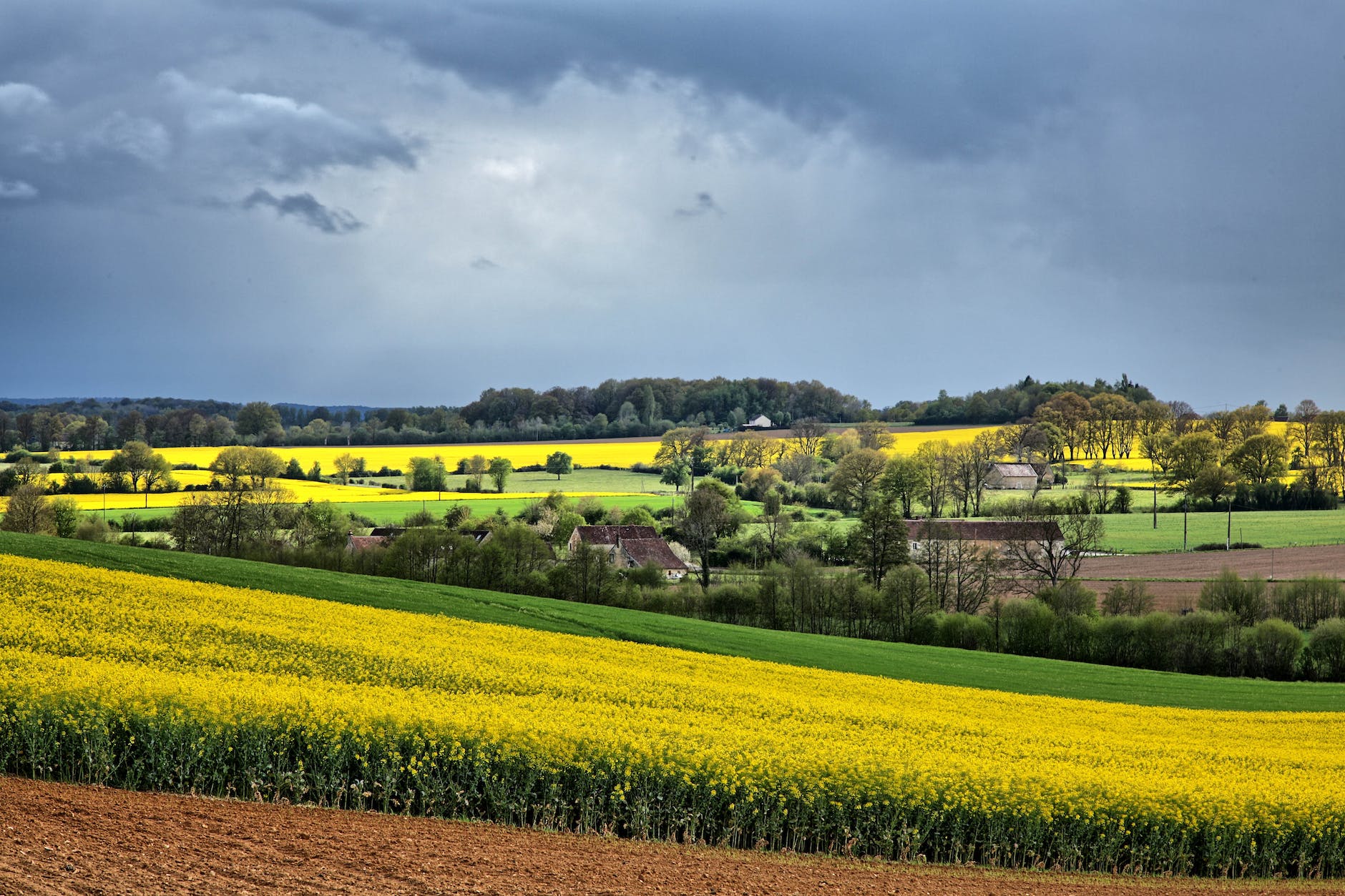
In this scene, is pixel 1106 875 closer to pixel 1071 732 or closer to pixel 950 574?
pixel 1071 732

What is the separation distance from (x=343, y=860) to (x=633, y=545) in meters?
59.2

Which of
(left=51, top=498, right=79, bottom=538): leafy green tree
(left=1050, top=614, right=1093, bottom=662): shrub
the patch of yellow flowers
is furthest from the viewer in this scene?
(left=51, top=498, right=79, bottom=538): leafy green tree

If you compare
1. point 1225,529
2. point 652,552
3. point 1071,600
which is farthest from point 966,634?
point 1225,529

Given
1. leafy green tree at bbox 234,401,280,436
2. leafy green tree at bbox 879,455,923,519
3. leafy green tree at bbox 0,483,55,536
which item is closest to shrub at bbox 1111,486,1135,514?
leafy green tree at bbox 879,455,923,519

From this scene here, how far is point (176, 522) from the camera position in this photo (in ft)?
191

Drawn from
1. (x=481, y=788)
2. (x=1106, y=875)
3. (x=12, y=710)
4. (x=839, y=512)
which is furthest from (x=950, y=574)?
(x=12, y=710)

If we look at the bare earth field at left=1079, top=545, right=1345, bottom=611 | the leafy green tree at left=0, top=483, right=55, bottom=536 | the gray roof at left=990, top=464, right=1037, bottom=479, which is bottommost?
the bare earth field at left=1079, top=545, right=1345, bottom=611

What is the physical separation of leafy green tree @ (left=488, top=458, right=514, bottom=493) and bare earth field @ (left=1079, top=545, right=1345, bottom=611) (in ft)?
168

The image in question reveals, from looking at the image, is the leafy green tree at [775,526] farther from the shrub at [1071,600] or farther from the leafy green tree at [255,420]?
the leafy green tree at [255,420]

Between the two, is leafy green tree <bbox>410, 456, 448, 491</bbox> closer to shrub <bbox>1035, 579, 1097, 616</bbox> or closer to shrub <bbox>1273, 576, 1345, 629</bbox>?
shrub <bbox>1035, 579, 1097, 616</bbox>

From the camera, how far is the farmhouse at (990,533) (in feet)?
205

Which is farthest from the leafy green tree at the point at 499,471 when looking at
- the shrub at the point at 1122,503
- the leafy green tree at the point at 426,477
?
the shrub at the point at 1122,503

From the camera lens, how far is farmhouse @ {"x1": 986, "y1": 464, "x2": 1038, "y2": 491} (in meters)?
105

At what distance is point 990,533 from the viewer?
233 feet
